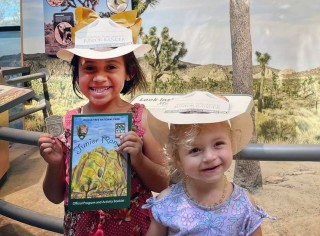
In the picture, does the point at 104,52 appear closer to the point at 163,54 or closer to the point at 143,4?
the point at 163,54

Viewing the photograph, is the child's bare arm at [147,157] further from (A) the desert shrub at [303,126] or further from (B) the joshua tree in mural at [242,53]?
(A) the desert shrub at [303,126]

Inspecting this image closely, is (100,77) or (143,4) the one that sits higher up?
(143,4)

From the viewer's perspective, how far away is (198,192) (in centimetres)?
112

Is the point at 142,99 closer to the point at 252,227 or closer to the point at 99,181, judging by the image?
the point at 99,181

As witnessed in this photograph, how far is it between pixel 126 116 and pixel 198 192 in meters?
0.28

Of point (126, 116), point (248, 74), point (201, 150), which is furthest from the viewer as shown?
point (248, 74)

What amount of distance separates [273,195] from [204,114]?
4207 mm

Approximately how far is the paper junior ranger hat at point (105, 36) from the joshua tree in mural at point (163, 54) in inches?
161

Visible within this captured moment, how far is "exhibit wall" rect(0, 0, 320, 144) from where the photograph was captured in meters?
5.01

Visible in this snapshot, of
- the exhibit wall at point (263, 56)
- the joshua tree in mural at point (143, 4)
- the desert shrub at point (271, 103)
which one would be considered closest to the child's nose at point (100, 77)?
the exhibit wall at point (263, 56)

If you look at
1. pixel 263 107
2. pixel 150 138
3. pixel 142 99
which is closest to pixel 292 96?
pixel 263 107

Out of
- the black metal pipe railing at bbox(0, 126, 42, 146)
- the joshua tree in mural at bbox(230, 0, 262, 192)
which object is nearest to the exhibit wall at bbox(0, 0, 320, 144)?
the joshua tree in mural at bbox(230, 0, 262, 192)

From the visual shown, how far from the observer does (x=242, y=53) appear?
4992 millimetres

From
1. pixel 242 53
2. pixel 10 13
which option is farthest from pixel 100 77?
pixel 10 13
